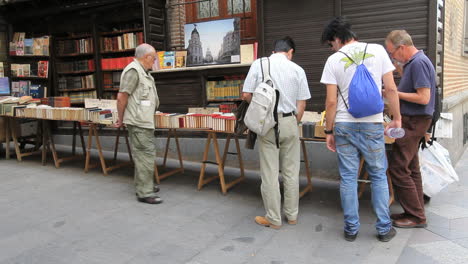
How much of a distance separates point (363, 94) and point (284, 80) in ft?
2.79

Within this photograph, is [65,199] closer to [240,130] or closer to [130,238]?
[130,238]

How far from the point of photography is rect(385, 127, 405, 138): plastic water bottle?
3.66 m

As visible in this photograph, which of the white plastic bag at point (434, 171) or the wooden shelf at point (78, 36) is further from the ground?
the wooden shelf at point (78, 36)

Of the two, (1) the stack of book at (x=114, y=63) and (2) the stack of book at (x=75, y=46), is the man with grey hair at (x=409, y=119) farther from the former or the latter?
(2) the stack of book at (x=75, y=46)

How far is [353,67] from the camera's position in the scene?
350 centimetres

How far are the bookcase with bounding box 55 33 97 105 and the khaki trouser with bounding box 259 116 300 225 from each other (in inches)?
262

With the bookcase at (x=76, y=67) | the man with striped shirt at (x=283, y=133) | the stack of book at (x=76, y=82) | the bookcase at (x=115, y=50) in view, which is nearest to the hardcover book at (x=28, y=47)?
the bookcase at (x=76, y=67)

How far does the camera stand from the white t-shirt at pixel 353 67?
3500 millimetres

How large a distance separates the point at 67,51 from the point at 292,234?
804 cm

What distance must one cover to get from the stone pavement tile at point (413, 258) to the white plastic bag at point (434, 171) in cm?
110

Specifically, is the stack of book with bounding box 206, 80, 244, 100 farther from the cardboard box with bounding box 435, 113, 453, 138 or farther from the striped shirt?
the cardboard box with bounding box 435, 113, 453, 138

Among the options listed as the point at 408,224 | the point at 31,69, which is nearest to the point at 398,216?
the point at 408,224

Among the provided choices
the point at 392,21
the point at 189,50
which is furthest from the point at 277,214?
the point at 189,50

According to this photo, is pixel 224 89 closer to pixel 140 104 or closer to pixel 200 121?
pixel 200 121
